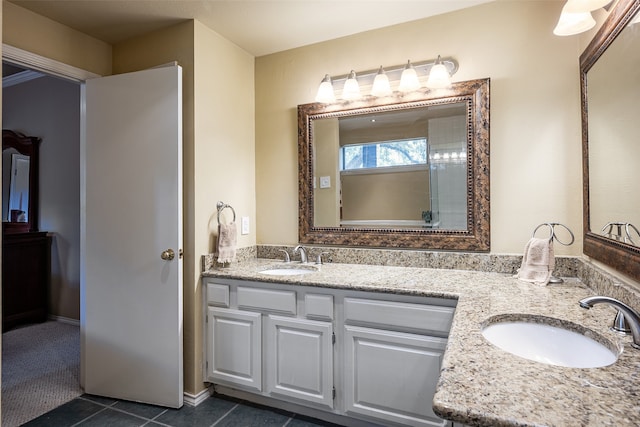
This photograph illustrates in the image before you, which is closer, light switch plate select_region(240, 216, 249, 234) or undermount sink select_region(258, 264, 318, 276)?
undermount sink select_region(258, 264, 318, 276)

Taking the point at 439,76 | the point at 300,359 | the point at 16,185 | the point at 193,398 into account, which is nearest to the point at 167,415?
the point at 193,398

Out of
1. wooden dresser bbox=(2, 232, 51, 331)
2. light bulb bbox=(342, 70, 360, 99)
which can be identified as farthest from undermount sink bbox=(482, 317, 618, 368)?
wooden dresser bbox=(2, 232, 51, 331)

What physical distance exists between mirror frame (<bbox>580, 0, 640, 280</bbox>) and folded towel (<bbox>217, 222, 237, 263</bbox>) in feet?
6.41

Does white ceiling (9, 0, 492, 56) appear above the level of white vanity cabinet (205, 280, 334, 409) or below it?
above

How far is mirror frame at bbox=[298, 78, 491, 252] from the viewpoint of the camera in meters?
2.01

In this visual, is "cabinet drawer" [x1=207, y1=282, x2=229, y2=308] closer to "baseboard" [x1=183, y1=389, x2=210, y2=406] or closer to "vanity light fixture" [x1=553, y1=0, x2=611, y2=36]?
"baseboard" [x1=183, y1=389, x2=210, y2=406]

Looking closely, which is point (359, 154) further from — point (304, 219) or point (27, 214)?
point (27, 214)

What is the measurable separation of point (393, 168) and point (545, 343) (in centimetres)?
135

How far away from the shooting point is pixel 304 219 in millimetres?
2516

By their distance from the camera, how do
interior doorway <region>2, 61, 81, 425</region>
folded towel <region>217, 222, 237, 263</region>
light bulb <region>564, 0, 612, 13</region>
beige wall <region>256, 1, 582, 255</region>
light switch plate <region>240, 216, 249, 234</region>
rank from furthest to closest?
1. interior doorway <region>2, 61, 81, 425</region>
2. light switch plate <region>240, 216, 249, 234</region>
3. folded towel <region>217, 222, 237, 263</region>
4. beige wall <region>256, 1, 582, 255</region>
5. light bulb <region>564, 0, 612, 13</region>

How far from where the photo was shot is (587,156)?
1.70 meters

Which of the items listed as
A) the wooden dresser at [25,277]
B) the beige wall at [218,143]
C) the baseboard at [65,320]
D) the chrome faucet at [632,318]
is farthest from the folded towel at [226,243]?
the wooden dresser at [25,277]

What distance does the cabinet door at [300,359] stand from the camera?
1.86m

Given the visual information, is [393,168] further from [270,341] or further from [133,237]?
[133,237]
